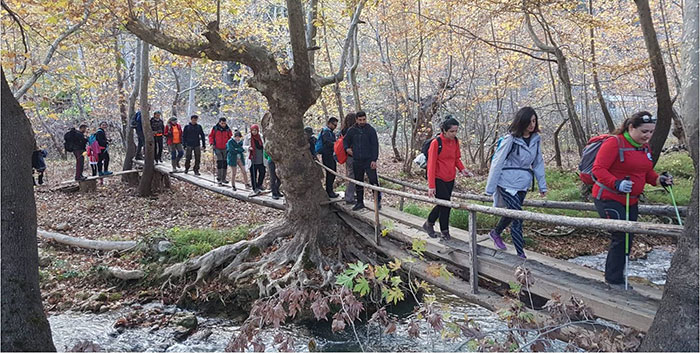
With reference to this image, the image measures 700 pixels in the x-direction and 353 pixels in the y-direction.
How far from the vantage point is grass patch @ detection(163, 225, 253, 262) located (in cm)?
938

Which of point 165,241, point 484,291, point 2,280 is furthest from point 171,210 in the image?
point 484,291

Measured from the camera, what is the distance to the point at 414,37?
16.4m

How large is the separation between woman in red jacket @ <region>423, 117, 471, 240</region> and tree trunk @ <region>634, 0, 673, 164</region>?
17.7ft

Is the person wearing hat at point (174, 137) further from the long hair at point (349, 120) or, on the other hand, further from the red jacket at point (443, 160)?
the red jacket at point (443, 160)

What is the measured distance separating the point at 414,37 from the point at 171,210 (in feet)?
35.3

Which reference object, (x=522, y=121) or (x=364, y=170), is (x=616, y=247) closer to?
(x=522, y=121)

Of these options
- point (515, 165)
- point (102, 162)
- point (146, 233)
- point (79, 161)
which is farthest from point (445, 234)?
point (102, 162)

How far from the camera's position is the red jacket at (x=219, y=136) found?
41.3 ft

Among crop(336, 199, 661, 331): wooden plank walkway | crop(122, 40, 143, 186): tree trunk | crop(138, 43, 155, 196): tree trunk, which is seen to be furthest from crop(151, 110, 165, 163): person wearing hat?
crop(336, 199, 661, 331): wooden plank walkway

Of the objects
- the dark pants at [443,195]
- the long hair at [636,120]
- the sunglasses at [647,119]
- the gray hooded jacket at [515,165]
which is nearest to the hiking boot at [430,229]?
the dark pants at [443,195]

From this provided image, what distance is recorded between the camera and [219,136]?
1260 cm

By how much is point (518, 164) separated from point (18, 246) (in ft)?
17.4

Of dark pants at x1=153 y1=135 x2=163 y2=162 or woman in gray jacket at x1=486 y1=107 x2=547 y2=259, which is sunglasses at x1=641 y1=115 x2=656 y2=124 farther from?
dark pants at x1=153 y1=135 x2=163 y2=162

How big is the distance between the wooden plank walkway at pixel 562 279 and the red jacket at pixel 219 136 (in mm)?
7681
